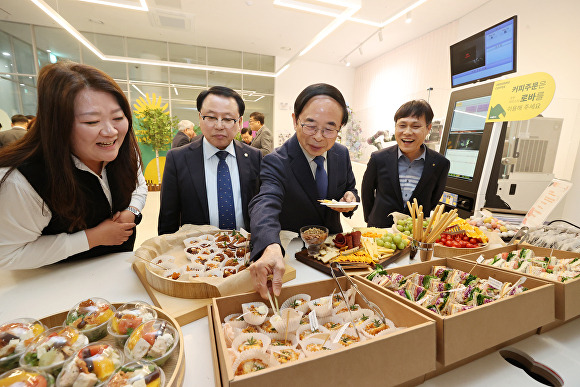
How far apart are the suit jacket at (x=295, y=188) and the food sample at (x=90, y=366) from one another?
75cm

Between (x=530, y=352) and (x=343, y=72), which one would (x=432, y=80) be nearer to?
(x=343, y=72)

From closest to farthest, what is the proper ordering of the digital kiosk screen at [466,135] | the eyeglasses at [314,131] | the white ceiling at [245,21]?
the eyeglasses at [314,131], the digital kiosk screen at [466,135], the white ceiling at [245,21]

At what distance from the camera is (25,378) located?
656 millimetres

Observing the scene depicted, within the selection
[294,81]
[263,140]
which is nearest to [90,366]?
[263,140]

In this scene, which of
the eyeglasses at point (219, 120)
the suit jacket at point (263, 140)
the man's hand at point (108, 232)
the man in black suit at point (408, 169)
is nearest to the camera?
the man's hand at point (108, 232)

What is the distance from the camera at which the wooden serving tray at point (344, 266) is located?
1.41 metres

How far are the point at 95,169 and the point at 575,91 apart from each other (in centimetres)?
571

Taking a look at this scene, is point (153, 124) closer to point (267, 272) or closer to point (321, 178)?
point (321, 178)

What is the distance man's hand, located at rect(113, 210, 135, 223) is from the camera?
1558 mm

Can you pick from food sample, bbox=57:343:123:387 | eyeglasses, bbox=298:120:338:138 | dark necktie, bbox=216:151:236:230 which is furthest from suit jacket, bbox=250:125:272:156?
food sample, bbox=57:343:123:387

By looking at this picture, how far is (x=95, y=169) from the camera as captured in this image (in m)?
1.57

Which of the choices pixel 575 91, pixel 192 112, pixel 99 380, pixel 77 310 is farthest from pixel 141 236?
pixel 575 91

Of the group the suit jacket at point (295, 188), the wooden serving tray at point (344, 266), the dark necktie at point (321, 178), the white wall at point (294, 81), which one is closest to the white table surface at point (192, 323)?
the wooden serving tray at point (344, 266)

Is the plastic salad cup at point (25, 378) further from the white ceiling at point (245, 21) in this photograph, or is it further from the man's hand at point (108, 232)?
the white ceiling at point (245, 21)
